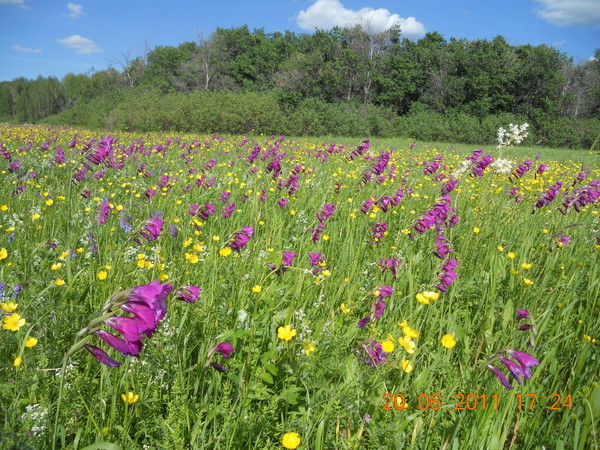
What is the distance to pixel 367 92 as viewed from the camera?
122 ft

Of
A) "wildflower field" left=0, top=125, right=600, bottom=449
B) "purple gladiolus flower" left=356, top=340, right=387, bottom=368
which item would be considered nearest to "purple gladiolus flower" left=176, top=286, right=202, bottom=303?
"wildflower field" left=0, top=125, right=600, bottom=449

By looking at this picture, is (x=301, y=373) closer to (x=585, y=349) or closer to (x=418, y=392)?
(x=418, y=392)

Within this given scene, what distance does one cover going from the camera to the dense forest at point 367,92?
23688 mm

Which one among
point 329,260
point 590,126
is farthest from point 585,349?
point 590,126

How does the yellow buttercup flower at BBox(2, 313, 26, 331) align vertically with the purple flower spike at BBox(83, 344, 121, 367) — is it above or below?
below

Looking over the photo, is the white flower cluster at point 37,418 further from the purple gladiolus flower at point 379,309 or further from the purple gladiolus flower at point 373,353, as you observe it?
the purple gladiolus flower at point 379,309

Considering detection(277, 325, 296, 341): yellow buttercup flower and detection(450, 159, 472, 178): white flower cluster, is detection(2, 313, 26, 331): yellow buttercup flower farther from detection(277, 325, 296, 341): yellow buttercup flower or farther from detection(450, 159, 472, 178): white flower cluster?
detection(450, 159, 472, 178): white flower cluster

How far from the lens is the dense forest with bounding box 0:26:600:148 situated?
77.7ft

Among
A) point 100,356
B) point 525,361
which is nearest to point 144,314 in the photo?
point 100,356

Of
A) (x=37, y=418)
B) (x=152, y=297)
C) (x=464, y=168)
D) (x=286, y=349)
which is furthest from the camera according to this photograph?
(x=464, y=168)

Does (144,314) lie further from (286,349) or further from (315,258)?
(315,258)

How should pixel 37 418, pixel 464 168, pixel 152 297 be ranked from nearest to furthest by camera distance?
pixel 152 297 < pixel 37 418 < pixel 464 168

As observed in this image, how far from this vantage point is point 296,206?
3943mm

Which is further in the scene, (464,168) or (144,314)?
(464,168)
